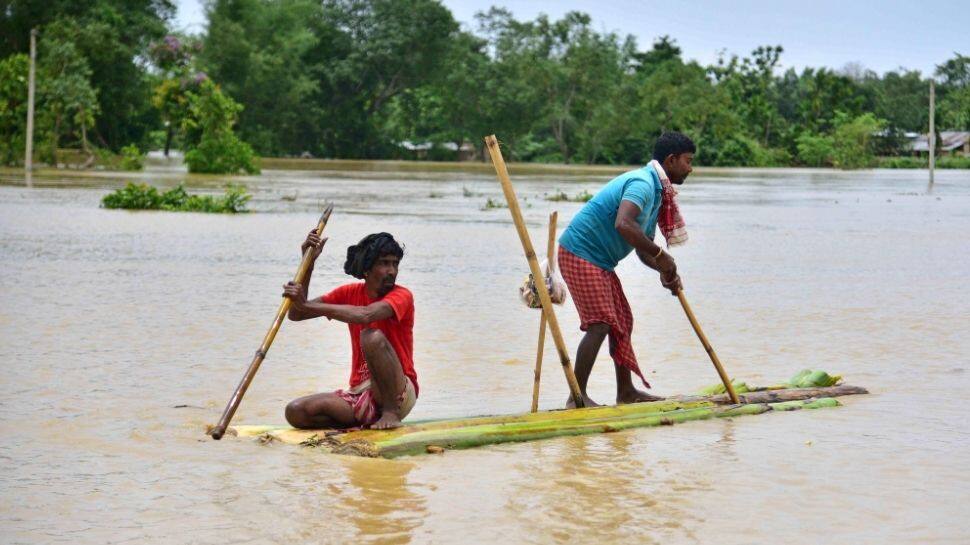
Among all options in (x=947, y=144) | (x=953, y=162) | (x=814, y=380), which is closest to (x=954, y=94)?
(x=947, y=144)

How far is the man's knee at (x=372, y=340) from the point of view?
5383 mm

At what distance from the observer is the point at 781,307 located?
35.3 feet

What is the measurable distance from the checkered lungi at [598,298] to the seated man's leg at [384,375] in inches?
43.7

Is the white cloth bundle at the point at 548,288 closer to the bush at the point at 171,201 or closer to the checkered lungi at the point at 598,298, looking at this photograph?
the checkered lungi at the point at 598,298

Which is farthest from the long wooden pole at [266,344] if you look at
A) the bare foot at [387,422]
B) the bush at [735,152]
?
the bush at [735,152]

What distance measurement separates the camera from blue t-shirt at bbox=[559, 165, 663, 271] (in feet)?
20.3

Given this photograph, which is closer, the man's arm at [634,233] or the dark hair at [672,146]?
the man's arm at [634,233]

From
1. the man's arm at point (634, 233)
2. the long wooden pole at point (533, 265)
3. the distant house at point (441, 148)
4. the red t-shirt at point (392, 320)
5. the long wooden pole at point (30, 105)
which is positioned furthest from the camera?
the distant house at point (441, 148)

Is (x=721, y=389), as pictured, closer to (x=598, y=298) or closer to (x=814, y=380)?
(x=814, y=380)

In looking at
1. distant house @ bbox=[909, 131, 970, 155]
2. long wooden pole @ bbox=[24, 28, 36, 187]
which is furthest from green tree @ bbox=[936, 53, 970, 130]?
long wooden pole @ bbox=[24, 28, 36, 187]

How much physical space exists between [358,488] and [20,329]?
476 centimetres

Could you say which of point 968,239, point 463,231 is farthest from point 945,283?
point 463,231

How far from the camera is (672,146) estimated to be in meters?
6.32

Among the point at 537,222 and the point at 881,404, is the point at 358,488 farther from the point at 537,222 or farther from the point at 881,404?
the point at 537,222
